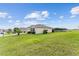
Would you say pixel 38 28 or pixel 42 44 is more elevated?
pixel 38 28

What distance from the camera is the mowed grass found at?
2459 millimetres

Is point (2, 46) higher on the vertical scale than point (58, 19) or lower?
lower

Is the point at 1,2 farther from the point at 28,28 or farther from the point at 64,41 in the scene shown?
the point at 64,41

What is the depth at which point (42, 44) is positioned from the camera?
97.9 inches

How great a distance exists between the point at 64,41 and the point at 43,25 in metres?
0.25

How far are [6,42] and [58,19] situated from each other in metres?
0.54

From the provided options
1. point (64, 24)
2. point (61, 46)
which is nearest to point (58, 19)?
point (64, 24)

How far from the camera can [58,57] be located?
2451 mm

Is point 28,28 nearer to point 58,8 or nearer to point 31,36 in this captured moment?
point 31,36

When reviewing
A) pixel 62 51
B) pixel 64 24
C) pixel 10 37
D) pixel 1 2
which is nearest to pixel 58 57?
pixel 62 51

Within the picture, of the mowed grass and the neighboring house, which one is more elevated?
the neighboring house

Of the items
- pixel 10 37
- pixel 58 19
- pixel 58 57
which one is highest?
pixel 58 19

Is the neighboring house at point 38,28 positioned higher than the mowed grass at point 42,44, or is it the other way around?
the neighboring house at point 38,28

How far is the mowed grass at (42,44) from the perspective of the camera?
8.07ft
